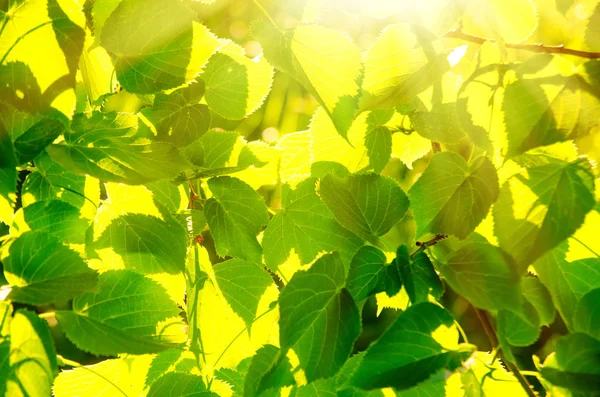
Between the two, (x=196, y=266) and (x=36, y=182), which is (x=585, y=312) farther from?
(x=36, y=182)

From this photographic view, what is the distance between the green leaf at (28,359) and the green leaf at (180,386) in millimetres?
110

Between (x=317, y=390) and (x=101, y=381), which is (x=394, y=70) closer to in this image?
(x=317, y=390)

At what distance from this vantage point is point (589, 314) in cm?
45

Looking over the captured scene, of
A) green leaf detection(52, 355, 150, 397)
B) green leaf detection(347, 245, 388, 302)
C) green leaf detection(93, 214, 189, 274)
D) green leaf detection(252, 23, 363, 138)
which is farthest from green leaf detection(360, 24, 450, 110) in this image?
green leaf detection(52, 355, 150, 397)

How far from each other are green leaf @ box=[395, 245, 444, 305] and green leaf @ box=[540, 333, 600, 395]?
100 millimetres

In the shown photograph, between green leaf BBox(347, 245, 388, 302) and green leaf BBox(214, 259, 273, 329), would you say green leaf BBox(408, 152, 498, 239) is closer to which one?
green leaf BBox(347, 245, 388, 302)

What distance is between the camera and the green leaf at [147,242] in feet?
1.85

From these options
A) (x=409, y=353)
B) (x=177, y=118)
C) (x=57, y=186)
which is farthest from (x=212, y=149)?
(x=409, y=353)

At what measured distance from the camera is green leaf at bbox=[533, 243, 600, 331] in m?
0.49

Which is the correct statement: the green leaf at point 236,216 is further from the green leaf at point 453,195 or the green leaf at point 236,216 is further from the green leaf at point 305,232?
the green leaf at point 453,195

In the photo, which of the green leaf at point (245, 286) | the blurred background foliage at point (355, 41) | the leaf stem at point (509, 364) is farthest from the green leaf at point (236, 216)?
the leaf stem at point (509, 364)

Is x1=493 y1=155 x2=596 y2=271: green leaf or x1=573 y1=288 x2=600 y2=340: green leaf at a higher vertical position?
x1=493 y1=155 x2=596 y2=271: green leaf

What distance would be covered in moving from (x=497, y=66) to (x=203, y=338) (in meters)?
0.38

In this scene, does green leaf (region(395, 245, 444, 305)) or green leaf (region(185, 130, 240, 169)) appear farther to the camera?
green leaf (region(185, 130, 240, 169))
